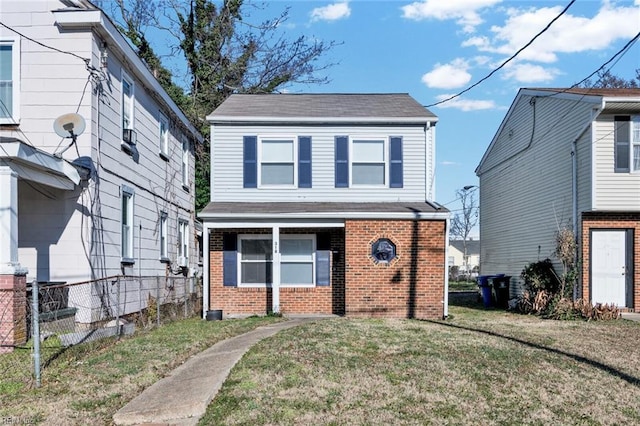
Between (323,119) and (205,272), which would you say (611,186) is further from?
(205,272)

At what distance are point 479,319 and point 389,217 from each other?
3.15 m

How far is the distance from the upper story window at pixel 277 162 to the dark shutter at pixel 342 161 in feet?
2.35

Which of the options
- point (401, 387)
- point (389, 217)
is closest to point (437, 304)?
point (389, 217)

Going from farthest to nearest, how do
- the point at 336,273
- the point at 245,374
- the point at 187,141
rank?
the point at 187,141, the point at 336,273, the point at 245,374

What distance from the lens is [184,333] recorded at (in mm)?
10320

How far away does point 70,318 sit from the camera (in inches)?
376

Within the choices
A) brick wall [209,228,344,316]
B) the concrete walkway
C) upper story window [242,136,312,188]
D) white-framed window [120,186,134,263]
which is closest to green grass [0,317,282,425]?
the concrete walkway

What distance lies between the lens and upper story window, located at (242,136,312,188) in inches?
573

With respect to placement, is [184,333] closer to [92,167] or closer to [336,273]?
[92,167]

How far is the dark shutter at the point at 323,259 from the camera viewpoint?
14273 millimetres

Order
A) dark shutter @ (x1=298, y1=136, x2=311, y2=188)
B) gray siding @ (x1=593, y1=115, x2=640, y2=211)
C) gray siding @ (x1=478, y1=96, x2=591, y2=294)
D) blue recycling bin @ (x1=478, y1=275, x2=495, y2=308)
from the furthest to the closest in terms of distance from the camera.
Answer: blue recycling bin @ (x1=478, y1=275, x2=495, y2=308) < gray siding @ (x1=478, y1=96, x2=591, y2=294) < dark shutter @ (x1=298, y1=136, x2=311, y2=188) < gray siding @ (x1=593, y1=115, x2=640, y2=211)

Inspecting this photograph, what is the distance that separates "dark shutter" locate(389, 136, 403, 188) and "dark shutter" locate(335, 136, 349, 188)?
44.1 inches

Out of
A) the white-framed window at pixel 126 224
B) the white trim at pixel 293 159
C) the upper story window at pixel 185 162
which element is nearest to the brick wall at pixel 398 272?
the white trim at pixel 293 159

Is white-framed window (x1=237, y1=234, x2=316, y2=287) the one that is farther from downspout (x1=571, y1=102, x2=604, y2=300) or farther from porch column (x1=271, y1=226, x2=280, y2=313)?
downspout (x1=571, y1=102, x2=604, y2=300)
